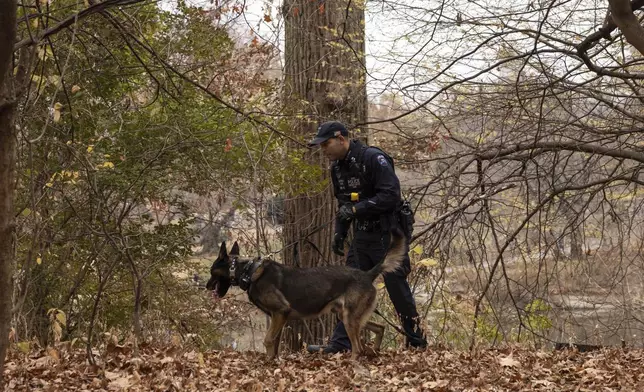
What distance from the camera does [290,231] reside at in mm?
10742

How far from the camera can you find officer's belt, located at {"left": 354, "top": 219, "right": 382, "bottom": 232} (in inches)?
307

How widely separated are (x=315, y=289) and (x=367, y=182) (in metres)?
1.25

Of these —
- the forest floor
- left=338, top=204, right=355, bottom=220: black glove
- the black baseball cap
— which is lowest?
the forest floor

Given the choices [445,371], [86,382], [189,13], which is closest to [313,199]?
[189,13]

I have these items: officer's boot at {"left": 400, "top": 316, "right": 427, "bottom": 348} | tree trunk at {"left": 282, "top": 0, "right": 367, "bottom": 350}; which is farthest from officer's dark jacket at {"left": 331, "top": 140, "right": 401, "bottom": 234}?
tree trunk at {"left": 282, "top": 0, "right": 367, "bottom": 350}

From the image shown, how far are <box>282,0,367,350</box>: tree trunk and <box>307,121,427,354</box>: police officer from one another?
2.40 m

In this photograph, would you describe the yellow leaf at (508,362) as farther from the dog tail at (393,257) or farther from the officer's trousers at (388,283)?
the dog tail at (393,257)

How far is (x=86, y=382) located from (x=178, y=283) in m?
5.29

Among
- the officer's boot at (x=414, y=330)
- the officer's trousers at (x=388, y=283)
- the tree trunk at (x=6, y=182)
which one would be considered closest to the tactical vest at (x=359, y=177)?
the officer's trousers at (x=388, y=283)

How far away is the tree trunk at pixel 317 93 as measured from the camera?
10.4m

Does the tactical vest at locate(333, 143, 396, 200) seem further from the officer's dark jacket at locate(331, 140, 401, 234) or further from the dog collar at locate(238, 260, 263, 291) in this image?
the dog collar at locate(238, 260, 263, 291)

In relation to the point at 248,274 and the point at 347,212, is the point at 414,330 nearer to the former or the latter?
the point at 347,212

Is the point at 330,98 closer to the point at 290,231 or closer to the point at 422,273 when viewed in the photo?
the point at 290,231

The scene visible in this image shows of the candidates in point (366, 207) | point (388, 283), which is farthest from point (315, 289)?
point (366, 207)
